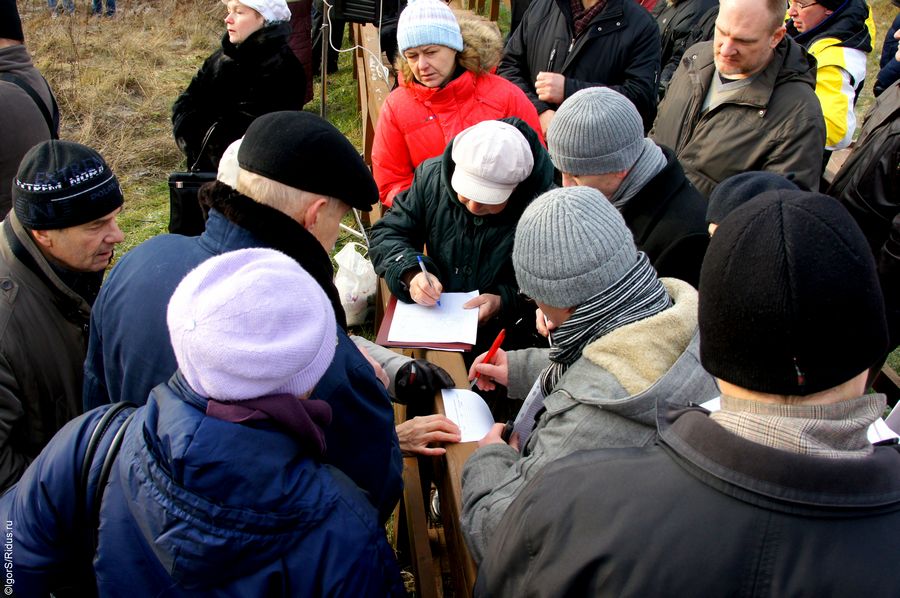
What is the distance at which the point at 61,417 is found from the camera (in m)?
2.14

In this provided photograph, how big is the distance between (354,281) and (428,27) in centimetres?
151

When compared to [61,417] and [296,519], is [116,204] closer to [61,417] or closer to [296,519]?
[61,417]

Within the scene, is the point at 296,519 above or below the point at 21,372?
above

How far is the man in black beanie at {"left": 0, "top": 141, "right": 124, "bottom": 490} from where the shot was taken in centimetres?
202

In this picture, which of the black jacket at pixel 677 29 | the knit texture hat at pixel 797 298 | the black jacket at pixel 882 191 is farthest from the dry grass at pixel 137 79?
the knit texture hat at pixel 797 298

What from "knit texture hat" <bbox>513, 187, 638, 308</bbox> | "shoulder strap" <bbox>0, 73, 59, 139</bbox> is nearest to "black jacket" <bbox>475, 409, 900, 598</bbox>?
"knit texture hat" <bbox>513, 187, 638, 308</bbox>

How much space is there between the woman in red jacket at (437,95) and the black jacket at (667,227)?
1221 millimetres

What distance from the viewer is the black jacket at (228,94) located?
4.06 metres

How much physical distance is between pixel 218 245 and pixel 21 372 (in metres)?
0.76

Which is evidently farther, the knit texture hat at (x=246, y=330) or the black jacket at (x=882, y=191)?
the black jacket at (x=882, y=191)

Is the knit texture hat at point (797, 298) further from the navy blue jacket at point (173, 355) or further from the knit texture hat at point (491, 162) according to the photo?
the knit texture hat at point (491, 162)

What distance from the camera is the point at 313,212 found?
Answer: 1961 mm


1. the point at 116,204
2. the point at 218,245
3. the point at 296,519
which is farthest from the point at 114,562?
the point at 116,204

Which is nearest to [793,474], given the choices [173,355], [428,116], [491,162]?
[173,355]
